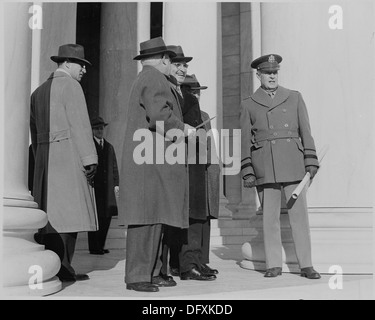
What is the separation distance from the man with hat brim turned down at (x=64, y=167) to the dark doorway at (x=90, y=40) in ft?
64.6

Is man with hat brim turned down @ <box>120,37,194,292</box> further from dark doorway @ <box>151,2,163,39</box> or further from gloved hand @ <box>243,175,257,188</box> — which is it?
dark doorway @ <box>151,2,163,39</box>

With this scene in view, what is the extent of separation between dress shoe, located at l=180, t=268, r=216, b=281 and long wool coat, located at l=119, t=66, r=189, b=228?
7.63ft

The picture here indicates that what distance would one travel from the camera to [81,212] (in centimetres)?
1294

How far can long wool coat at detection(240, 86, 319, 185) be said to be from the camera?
1374 centimetres

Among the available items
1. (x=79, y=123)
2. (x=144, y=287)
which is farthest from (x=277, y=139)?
(x=144, y=287)

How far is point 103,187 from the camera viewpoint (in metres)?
21.9

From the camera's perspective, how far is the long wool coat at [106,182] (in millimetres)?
21609

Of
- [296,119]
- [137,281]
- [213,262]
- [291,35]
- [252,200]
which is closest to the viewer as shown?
[137,281]

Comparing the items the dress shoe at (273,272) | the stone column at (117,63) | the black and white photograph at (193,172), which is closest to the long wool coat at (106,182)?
the stone column at (117,63)

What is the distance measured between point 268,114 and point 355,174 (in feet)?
9.24

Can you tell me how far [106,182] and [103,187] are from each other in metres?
0.31

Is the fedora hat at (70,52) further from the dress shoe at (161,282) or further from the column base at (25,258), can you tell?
the dress shoe at (161,282)

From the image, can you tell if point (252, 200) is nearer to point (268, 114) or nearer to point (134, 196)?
point (268, 114)

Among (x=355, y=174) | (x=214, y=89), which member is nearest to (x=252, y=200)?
(x=214, y=89)
